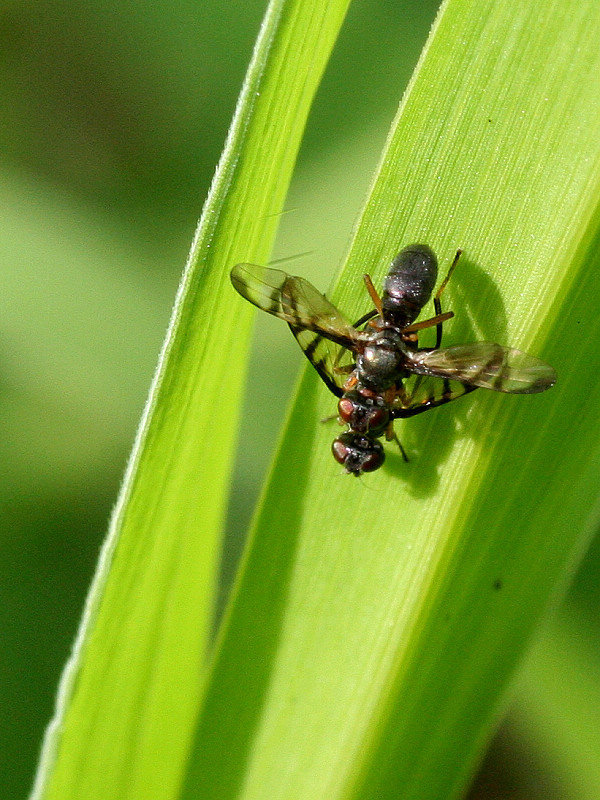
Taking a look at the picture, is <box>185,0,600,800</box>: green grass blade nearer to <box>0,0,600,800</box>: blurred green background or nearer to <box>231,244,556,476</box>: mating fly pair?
<box>231,244,556,476</box>: mating fly pair

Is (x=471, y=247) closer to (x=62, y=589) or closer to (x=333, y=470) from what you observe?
(x=333, y=470)

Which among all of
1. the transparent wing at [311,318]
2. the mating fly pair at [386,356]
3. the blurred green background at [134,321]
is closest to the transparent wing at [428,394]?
the mating fly pair at [386,356]

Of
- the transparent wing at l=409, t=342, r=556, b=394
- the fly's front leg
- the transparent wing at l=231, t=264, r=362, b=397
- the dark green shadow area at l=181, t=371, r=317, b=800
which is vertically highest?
the transparent wing at l=409, t=342, r=556, b=394

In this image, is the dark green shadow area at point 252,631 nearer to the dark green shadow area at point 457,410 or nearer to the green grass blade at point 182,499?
the green grass blade at point 182,499

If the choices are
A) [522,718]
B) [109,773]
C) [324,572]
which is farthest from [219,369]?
[522,718]

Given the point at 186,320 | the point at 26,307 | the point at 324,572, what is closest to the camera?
the point at 186,320

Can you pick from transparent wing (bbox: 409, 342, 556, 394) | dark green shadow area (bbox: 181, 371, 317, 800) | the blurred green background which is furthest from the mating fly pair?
the blurred green background

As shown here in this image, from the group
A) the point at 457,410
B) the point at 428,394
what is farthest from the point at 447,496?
the point at 428,394
